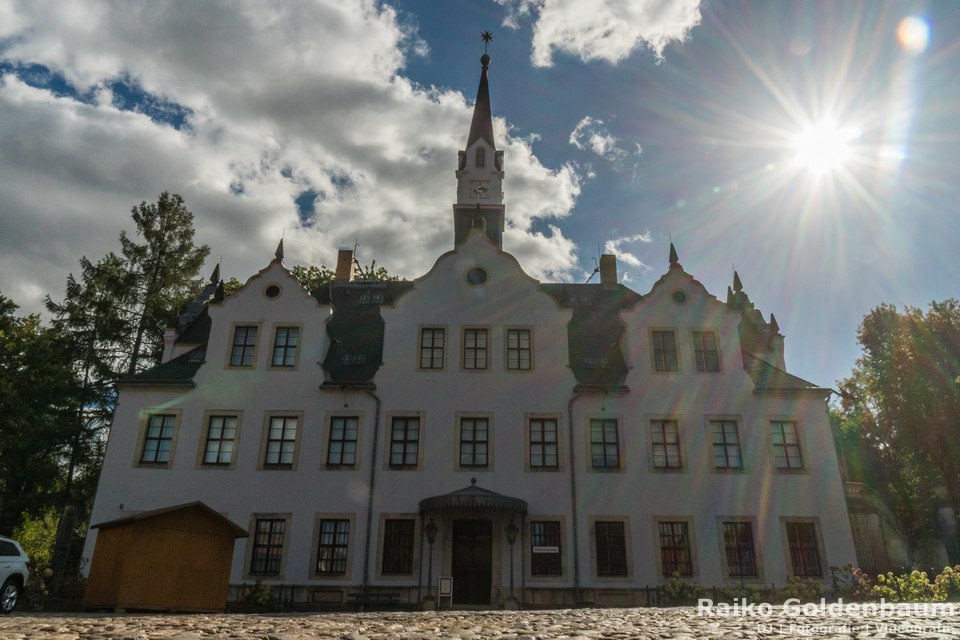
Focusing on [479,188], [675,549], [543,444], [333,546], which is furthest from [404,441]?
[479,188]

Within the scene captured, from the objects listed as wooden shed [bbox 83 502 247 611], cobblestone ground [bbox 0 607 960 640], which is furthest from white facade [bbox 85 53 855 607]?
cobblestone ground [bbox 0 607 960 640]

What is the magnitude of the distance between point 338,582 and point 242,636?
46.4 ft

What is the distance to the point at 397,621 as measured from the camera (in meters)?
11.2

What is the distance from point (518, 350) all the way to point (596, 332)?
4641 millimetres

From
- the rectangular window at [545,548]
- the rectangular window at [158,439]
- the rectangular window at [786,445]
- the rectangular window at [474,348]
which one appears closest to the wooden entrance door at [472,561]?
the rectangular window at [545,548]

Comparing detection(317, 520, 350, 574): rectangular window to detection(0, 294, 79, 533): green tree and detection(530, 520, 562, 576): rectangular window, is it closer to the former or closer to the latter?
detection(530, 520, 562, 576): rectangular window

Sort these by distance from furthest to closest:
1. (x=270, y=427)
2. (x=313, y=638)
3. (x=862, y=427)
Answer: (x=862, y=427), (x=270, y=427), (x=313, y=638)

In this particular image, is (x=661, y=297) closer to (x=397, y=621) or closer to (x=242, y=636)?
(x=397, y=621)

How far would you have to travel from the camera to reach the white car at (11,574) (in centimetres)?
1398

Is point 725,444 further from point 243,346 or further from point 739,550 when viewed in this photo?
point 243,346

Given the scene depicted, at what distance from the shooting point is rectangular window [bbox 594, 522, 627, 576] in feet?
71.4

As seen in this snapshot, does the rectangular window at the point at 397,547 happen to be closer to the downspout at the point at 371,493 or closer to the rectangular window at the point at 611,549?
the downspout at the point at 371,493

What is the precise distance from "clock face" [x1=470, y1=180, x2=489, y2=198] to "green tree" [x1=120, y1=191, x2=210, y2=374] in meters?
17.1

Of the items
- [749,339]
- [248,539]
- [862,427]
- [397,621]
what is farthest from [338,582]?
[862,427]
